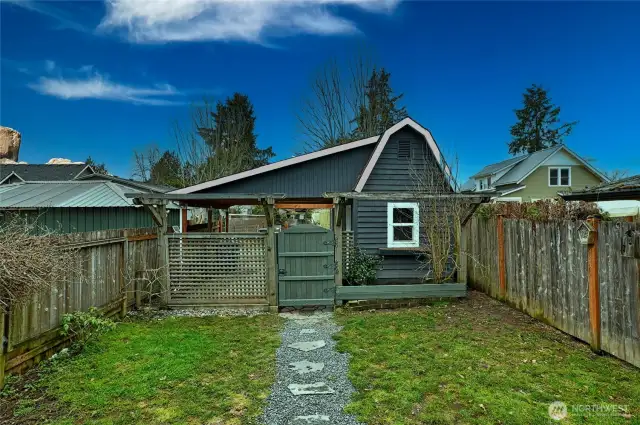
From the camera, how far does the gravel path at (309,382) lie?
3.17 meters

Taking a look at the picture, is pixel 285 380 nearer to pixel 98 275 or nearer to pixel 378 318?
→ pixel 378 318

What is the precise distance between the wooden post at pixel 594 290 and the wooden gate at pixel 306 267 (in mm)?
4243

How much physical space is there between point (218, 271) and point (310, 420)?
15.5 ft

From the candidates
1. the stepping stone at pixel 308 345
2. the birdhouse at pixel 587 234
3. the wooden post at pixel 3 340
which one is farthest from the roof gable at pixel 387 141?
the wooden post at pixel 3 340

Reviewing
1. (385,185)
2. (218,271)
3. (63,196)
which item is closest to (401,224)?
(385,185)

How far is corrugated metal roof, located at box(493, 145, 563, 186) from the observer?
25406 mm

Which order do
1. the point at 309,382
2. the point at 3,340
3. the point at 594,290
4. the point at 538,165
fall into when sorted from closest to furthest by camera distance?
1. the point at 3,340
2. the point at 309,382
3. the point at 594,290
4. the point at 538,165

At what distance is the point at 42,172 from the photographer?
1104 inches

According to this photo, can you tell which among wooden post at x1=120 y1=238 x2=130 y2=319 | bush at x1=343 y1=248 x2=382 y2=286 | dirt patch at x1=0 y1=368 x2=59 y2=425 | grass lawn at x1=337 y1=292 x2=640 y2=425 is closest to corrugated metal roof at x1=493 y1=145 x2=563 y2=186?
bush at x1=343 y1=248 x2=382 y2=286

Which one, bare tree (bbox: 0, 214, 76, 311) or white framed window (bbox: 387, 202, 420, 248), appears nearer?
bare tree (bbox: 0, 214, 76, 311)

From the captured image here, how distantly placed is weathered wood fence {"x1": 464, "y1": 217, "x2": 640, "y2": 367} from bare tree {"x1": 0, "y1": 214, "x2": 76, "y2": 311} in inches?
245

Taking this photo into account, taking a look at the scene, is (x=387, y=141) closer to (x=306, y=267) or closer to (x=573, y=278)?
(x=306, y=267)

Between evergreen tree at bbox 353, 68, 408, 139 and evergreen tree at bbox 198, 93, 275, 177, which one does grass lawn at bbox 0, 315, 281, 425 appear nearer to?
evergreen tree at bbox 353, 68, 408, 139

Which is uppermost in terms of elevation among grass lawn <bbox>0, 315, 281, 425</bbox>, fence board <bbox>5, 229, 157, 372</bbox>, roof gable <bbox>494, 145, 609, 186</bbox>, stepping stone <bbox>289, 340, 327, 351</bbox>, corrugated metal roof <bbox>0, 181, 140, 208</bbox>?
roof gable <bbox>494, 145, 609, 186</bbox>
